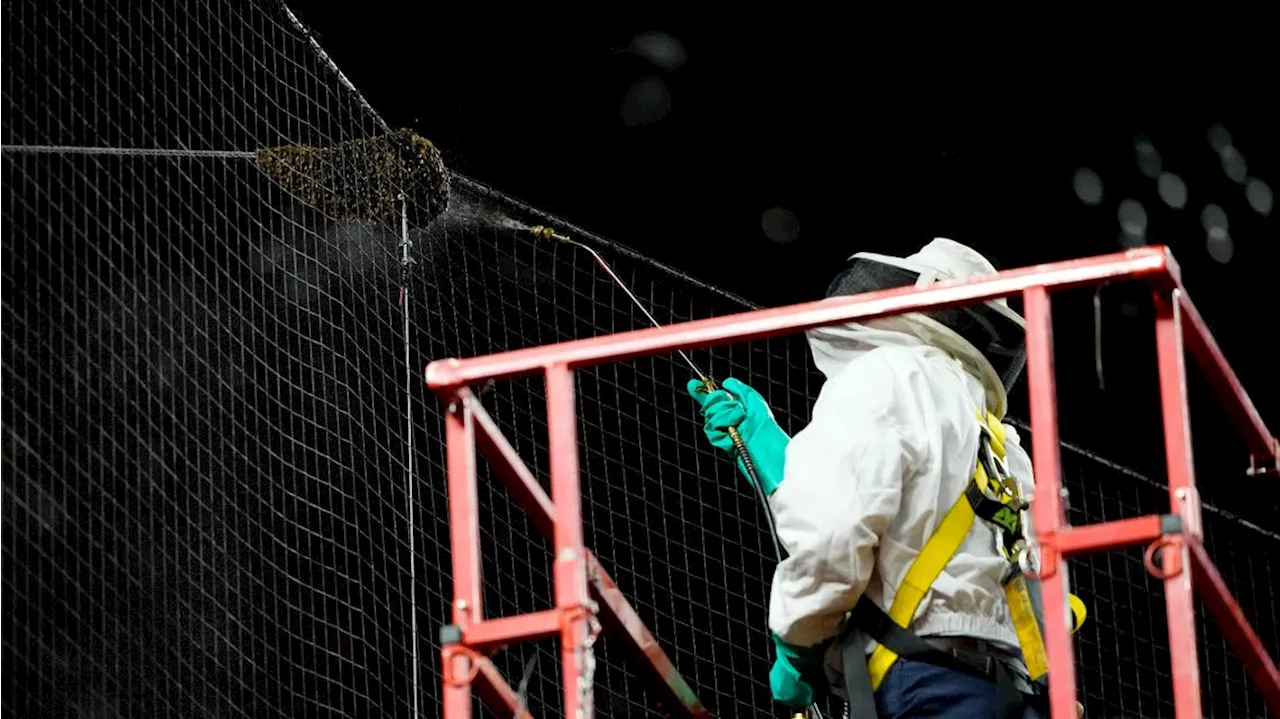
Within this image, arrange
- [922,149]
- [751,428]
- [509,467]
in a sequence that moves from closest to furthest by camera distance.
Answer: [509,467] → [751,428] → [922,149]

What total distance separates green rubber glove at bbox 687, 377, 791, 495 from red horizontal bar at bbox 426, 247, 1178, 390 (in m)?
1.31

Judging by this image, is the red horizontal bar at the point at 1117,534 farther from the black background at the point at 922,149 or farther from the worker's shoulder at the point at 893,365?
the black background at the point at 922,149

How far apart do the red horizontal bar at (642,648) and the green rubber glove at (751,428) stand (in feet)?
3.20

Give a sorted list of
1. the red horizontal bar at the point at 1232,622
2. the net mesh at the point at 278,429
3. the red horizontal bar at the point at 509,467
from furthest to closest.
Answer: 1. the net mesh at the point at 278,429
2. the red horizontal bar at the point at 509,467
3. the red horizontal bar at the point at 1232,622

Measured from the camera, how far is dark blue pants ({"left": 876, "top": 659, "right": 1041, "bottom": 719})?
Answer: 3.39 meters

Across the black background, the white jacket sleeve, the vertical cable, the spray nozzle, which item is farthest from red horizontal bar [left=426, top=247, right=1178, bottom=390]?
the black background

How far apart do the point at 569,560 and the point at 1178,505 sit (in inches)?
34.9

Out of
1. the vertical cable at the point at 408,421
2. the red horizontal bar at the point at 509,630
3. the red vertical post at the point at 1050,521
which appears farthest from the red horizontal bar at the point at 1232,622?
the vertical cable at the point at 408,421

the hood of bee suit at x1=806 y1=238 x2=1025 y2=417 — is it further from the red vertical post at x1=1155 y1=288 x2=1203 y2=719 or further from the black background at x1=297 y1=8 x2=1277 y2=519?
the black background at x1=297 y1=8 x2=1277 y2=519

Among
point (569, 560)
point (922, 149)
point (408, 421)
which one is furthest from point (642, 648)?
point (922, 149)

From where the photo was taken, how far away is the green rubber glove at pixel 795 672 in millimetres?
3508

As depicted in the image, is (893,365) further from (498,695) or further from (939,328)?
(498,695)

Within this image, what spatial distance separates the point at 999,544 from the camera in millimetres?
3510

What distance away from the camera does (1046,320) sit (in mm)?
2773
